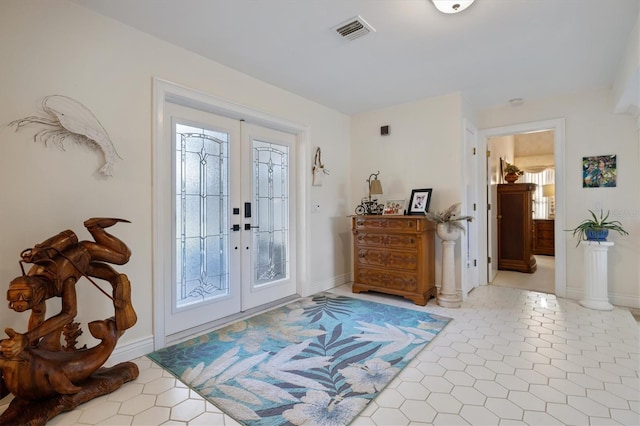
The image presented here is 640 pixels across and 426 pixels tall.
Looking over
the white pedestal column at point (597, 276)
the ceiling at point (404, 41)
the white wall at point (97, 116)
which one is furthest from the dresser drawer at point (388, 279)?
the white wall at point (97, 116)

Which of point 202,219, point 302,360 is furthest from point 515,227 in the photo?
point 202,219

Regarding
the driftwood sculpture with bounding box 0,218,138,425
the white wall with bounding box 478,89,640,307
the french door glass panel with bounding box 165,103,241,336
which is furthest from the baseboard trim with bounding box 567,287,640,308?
the driftwood sculpture with bounding box 0,218,138,425

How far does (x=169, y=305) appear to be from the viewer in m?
2.67

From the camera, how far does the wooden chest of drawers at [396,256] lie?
3.55m

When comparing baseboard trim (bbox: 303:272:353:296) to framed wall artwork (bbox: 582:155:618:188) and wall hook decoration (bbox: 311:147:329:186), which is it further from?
framed wall artwork (bbox: 582:155:618:188)

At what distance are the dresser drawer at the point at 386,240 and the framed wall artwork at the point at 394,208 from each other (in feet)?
1.15

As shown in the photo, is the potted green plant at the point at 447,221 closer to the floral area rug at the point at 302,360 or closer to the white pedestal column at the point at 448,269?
the white pedestal column at the point at 448,269

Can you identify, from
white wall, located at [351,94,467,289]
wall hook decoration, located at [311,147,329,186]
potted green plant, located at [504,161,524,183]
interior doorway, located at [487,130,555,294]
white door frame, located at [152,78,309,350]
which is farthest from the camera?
Result: potted green plant, located at [504,161,524,183]

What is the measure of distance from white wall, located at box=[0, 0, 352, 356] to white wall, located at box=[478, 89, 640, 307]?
409 cm

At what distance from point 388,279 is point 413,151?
1709mm

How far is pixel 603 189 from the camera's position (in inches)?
140

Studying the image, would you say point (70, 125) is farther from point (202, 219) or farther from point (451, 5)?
point (451, 5)

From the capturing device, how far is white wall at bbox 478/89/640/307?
134 inches

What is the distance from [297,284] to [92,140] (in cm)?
263
